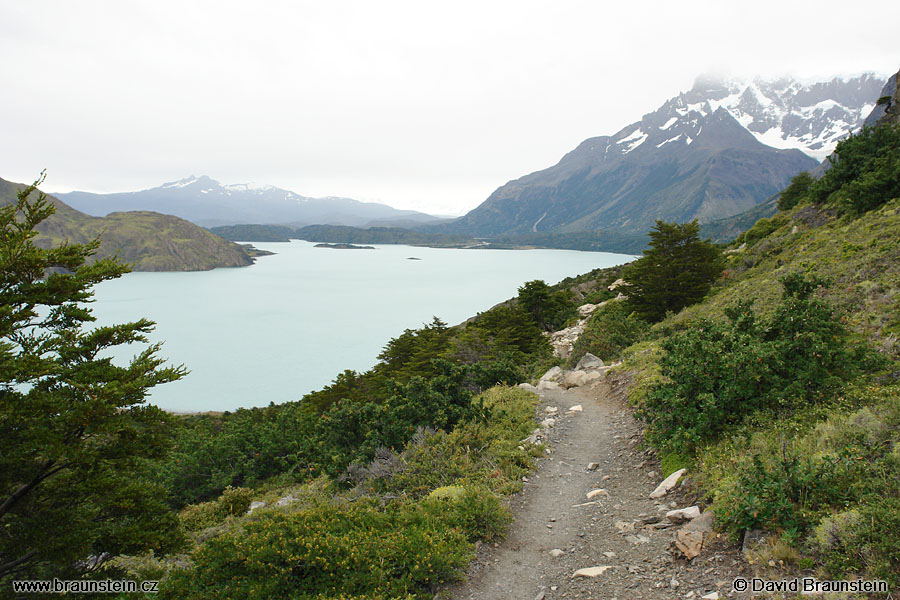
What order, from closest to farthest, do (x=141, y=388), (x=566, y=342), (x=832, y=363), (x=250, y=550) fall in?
1. (x=250, y=550)
2. (x=141, y=388)
3. (x=832, y=363)
4. (x=566, y=342)

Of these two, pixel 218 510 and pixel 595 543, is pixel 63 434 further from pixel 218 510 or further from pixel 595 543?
pixel 218 510

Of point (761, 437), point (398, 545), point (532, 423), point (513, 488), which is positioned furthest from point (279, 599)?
point (532, 423)

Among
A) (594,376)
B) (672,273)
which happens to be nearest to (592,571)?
(594,376)

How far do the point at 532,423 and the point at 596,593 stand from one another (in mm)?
5447

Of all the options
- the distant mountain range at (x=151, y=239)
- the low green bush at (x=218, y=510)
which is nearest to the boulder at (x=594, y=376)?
the low green bush at (x=218, y=510)

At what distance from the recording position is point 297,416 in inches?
694

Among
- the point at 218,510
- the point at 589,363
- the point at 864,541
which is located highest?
the point at 864,541

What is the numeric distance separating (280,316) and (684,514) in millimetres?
69976

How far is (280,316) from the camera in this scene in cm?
6838

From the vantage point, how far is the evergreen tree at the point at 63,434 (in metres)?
4.29

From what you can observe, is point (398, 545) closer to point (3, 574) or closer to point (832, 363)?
point (3, 574)

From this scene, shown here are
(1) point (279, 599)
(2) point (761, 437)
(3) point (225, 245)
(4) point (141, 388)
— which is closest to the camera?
(1) point (279, 599)

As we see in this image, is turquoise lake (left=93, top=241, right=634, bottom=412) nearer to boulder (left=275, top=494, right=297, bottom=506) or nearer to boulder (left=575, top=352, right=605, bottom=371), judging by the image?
boulder (left=275, top=494, right=297, bottom=506)

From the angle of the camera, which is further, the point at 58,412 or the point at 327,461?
the point at 327,461
